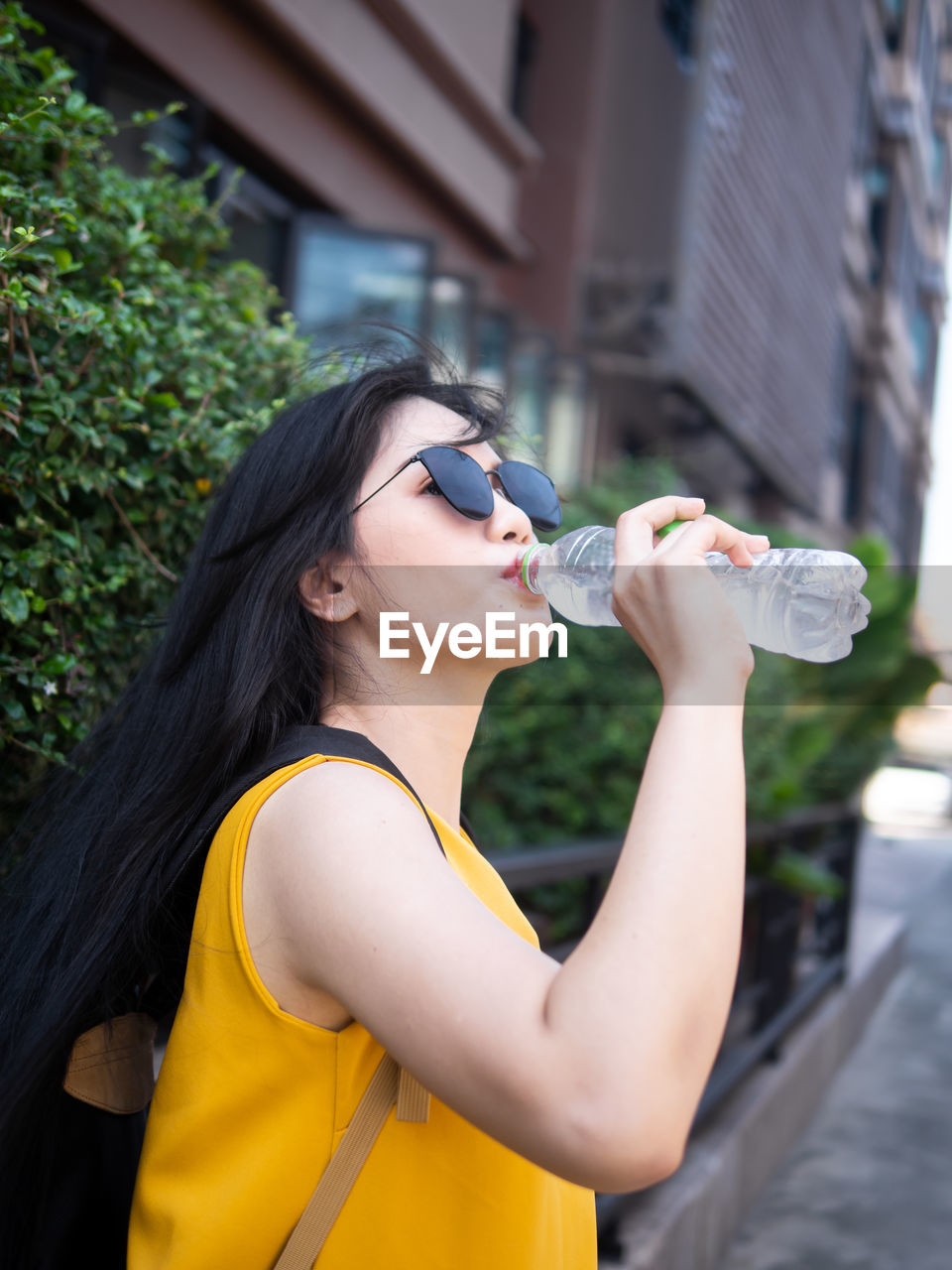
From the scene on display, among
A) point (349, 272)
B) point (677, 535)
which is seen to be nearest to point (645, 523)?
point (677, 535)

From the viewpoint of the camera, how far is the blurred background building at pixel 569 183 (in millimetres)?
5887

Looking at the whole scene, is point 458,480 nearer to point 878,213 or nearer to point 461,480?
point 461,480

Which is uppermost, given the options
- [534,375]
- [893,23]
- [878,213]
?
[893,23]

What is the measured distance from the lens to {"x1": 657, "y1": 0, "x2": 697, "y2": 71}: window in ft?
39.5

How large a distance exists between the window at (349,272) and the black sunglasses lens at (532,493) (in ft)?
17.8

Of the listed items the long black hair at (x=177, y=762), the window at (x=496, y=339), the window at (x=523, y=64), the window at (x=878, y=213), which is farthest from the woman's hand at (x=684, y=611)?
the window at (x=878, y=213)

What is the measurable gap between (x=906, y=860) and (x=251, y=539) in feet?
47.3

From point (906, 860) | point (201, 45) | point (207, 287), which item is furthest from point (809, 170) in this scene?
point (207, 287)

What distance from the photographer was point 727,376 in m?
11.1

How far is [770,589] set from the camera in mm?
1694

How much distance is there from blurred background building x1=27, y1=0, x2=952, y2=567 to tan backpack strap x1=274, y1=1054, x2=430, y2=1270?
4.95 ft

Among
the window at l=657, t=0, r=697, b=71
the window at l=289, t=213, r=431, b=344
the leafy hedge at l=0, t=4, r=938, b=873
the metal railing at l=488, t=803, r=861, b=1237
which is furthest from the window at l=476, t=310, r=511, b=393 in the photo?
the window at l=657, t=0, r=697, b=71
